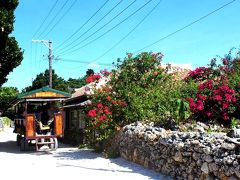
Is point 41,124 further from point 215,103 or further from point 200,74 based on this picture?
point 215,103

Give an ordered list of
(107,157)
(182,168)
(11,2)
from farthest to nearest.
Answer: (11,2), (107,157), (182,168)

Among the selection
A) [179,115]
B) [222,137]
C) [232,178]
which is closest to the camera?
[232,178]

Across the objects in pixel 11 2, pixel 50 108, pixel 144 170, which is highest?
pixel 11 2

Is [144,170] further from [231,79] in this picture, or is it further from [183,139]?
[231,79]

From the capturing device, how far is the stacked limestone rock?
28.6 ft

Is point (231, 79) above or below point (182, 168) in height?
above

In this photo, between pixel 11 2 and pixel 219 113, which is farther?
pixel 11 2

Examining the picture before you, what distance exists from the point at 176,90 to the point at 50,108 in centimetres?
695

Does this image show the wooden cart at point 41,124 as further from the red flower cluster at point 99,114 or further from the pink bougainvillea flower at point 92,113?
the pink bougainvillea flower at point 92,113

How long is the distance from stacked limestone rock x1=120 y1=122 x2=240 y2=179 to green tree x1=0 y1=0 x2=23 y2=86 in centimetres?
782

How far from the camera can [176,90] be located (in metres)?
16.3

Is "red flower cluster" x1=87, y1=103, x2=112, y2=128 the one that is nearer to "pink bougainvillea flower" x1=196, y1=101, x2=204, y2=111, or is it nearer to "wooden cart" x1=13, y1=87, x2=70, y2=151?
"wooden cart" x1=13, y1=87, x2=70, y2=151

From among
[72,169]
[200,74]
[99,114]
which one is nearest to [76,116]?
[99,114]

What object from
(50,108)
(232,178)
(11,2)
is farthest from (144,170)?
(11,2)
